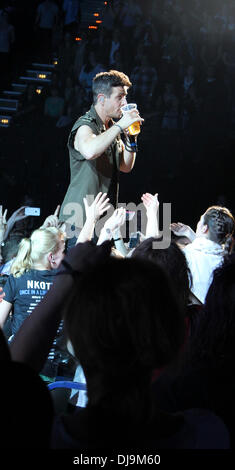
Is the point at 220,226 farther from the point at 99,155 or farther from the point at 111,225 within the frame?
the point at 111,225

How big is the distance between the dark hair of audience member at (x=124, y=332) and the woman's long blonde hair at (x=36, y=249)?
1712 millimetres

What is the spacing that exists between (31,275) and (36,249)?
5.6 inches

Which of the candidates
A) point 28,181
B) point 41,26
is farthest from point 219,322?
point 41,26

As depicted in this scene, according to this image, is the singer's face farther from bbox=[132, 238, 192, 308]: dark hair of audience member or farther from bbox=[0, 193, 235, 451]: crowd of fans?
bbox=[0, 193, 235, 451]: crowd of fans

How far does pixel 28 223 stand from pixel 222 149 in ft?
9.05

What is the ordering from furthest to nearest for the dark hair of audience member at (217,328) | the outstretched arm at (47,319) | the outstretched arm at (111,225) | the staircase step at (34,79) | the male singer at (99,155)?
the staircase step at (34,79) → the male singer at (99,155) → the outstretched arm at (111,225) → the dark hair of audience member at (217,328) → the outstretched arm at (47,319)

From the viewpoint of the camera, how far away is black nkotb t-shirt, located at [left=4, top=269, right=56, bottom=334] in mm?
2375

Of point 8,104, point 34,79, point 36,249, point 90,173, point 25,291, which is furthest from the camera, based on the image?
point 34,79

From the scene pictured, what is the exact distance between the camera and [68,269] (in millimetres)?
860

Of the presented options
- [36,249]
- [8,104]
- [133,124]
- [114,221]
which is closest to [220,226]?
[133,124]

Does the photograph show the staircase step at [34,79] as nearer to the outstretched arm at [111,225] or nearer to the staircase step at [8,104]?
the staircase step at [8,104]

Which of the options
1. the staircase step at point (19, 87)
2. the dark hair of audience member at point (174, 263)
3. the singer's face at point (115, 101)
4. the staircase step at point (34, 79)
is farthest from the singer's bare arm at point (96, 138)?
the staircase step at point (19, 87)

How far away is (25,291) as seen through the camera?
7.82ft

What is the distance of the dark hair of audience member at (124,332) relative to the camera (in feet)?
2.44
